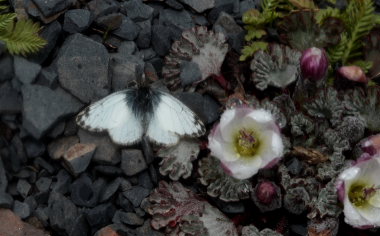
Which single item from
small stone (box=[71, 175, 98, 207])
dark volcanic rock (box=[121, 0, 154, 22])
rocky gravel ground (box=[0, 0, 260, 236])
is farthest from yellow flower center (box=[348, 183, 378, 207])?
dark volcanic rock (box=[121, 0, 154, 22])

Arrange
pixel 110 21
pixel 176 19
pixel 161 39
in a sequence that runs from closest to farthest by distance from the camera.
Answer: pixel 110 21 → pixel 161 39 → pixel 176 19

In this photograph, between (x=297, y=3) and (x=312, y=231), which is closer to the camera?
(x=312, y=231)

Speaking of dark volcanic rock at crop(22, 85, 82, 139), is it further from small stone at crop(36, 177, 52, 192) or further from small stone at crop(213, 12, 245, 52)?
small stone at crop(213, 12, 245, 52)

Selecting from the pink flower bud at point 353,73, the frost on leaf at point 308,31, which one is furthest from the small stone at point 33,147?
the pink flower bud at point 353,73

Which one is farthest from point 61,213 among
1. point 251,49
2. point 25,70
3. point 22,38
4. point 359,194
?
point 359,194

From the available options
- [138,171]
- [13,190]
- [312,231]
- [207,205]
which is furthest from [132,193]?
[312,231]

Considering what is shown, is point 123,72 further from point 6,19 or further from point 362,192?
point 362,192

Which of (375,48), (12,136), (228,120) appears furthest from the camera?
(375,48)

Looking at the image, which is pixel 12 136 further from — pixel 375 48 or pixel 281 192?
pixel 375 48
